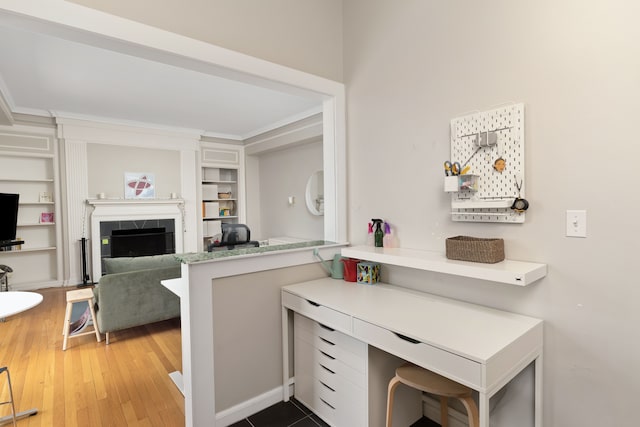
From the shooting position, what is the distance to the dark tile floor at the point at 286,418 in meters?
1.93

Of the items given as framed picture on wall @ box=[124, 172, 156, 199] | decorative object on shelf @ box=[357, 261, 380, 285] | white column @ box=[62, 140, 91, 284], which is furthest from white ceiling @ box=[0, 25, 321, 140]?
decorative object on shelf @ box=[357, 261, 380, 285]

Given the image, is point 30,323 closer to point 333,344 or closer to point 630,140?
point 333,344

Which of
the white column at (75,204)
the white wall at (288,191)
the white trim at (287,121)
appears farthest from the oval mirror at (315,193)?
the white column at (75,204)

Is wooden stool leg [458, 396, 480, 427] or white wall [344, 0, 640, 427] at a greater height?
white wall [344, 0, 640, 427]

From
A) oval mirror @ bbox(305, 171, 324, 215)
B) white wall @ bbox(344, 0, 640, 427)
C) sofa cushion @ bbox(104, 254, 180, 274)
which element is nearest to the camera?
white wall @ bbox(344, 0, 640, 427)

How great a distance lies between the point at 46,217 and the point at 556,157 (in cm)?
619

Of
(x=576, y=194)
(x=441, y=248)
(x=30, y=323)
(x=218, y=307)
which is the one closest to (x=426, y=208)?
(x=441, y=248)

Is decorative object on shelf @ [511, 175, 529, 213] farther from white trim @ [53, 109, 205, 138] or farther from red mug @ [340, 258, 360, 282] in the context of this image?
white trim @ [53, 109, 205, 138]

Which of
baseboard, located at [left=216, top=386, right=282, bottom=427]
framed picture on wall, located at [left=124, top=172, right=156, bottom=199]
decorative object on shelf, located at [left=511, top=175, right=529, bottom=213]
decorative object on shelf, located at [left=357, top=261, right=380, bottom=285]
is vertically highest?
framed picture on wall, located at [left=124, top=172, right=156, bottom=199]

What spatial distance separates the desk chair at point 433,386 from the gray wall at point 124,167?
5.37m

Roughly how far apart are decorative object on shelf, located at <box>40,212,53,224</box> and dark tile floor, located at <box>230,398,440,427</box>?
4.81 m

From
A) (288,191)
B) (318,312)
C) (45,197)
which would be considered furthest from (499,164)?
(45,197)

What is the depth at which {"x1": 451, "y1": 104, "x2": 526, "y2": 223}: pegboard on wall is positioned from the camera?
5.22 ft

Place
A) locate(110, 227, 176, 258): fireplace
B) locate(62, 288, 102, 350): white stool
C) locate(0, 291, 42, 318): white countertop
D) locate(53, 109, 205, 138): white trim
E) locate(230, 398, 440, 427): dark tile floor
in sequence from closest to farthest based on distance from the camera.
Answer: locate(0, 291, 42, 318): white countertop, locate(230, 398, 440, 427): dark tile floor, locate(62, 288, 102, 350): white stool, locate(53, 109, 205, 138): white trim, locate(110, 227, 176, 258): fireplace
